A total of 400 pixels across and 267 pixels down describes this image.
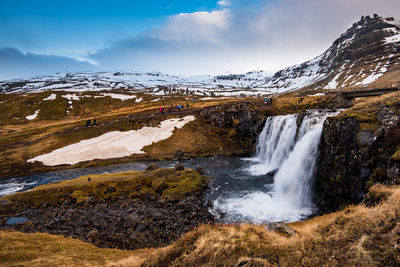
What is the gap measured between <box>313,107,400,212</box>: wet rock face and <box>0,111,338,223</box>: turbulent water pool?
1.49 metres

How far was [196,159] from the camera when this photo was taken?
4409cm

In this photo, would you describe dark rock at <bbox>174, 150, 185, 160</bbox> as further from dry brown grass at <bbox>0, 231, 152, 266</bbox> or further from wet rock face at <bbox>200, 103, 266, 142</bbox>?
dry brown grass at <bbox>0, 231, 152, 266</bbox>

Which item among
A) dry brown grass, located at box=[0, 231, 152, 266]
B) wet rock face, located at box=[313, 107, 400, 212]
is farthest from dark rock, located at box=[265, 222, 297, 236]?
wet rock face, located at box=[313, 107, 400, 212]

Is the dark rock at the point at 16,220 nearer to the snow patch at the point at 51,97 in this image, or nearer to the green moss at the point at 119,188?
the green moss at the point at 119,188

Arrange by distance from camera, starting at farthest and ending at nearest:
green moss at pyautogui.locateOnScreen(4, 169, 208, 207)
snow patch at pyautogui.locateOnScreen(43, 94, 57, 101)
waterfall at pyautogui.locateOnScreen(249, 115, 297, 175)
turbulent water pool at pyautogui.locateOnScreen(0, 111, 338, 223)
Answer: snow patch at pyautogui.locateOnScreen(43, 94, 57, 101)
waterfall at pyautogui.locateOnScreen(249, 115, 297, 175)
green moss at pyautogui.locateOnScreen(4, 169, 208, 207)
turbulent water pool at pyautogui.locateOnScreen(0, 111, 338, 223)

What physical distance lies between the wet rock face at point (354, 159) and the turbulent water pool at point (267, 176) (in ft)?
4.90

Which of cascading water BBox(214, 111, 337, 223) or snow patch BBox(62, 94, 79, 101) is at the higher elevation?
snow patch BBox(62, 94, 79, 101)

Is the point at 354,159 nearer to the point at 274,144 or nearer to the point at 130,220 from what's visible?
the point at 274,144

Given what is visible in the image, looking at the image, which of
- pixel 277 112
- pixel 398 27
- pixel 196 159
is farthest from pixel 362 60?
pixel 196 159

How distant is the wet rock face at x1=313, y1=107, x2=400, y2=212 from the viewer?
1503 cm

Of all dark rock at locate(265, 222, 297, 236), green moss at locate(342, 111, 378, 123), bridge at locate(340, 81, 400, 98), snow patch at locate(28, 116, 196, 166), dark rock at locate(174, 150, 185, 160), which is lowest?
dark rock at locate(174, 150, 185, 160)

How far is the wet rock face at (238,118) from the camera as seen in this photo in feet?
163

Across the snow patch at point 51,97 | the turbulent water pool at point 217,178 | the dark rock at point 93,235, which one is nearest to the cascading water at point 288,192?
the turbulent water pool at point 217,178

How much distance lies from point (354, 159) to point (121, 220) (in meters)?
22.2
